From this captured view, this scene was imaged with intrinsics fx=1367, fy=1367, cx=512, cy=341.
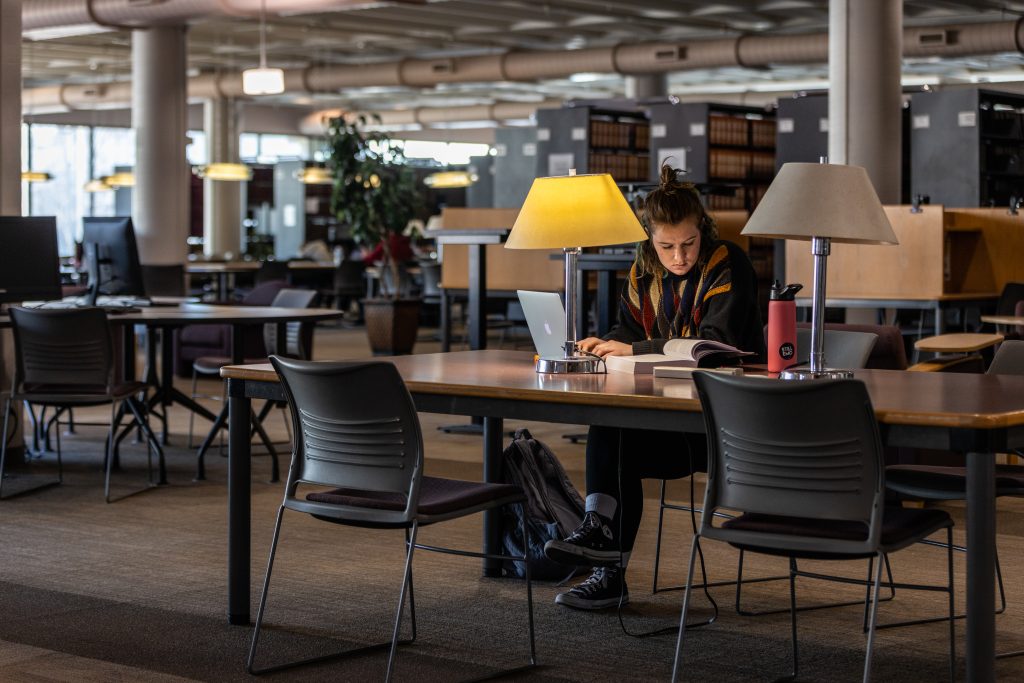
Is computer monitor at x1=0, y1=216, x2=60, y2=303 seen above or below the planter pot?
Answer: above

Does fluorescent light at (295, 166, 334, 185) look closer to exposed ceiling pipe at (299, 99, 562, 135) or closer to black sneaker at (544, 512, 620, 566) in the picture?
exposed ceiling pipe at (299, 99, 562, 135)

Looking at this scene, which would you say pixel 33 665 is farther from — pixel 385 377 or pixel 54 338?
pixel 54 338

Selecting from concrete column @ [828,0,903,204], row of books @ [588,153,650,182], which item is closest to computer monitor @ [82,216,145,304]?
concrete column @ [828,0,903,204]

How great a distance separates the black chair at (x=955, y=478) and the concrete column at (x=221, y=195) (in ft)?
57.5

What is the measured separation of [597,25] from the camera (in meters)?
16.5

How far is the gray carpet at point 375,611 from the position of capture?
3.45 meters

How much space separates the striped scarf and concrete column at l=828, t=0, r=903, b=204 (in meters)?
5.73

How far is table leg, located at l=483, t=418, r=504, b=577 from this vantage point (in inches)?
166

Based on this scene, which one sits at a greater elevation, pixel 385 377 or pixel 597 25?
pixel 597 25

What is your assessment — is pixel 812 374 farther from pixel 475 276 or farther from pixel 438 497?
pixel 475 276

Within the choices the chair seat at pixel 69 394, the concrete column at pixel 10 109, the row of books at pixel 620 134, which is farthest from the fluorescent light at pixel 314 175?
the chair seat at pixel 69 394

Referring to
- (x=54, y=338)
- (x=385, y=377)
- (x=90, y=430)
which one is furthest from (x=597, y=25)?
(x=385, y=377)

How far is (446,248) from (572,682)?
230 inches

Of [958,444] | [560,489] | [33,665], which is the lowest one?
[33,665]
